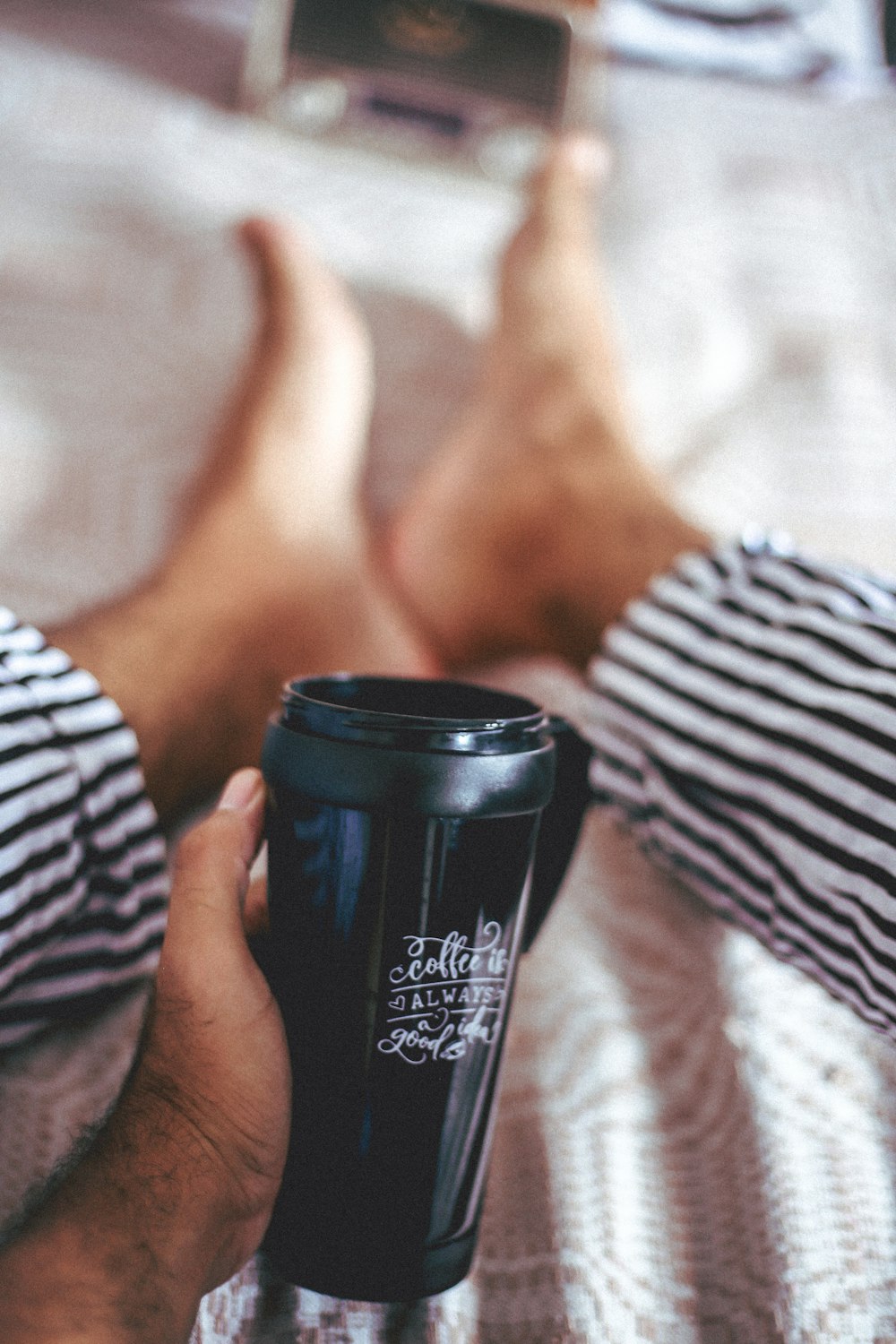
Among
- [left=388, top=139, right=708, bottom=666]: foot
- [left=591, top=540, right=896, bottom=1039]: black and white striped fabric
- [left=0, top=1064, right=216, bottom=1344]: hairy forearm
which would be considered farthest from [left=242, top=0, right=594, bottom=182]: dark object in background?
[left=0, top=1064, right=216, bottom=1344]: hairy forearm

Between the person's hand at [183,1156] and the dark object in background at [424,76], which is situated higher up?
the dark object in background at [424,76]

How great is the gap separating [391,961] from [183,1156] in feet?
0.30

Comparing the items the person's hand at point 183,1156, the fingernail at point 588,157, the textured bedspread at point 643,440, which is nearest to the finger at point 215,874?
the person's hand at point 183,1156

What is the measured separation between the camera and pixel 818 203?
1055mm

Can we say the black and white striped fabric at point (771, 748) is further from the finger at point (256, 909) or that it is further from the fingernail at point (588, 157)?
the fingernail at point (588, 157)

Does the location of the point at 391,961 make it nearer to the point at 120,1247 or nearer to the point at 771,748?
the point at 120,1247

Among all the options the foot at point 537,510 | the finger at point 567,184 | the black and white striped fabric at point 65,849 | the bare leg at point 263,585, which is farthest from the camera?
the finger at point 567,184

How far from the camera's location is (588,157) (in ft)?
3.45

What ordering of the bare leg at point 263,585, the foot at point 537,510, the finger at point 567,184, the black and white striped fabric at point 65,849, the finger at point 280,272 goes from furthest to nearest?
the finger at point 567,184 < the finger at point 280,272 < the foot at point 537,510 < the bare leg at point 263,585 < the black and white striped fabric at point 65,849

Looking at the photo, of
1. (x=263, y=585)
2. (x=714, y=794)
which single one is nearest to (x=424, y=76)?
(x=263, y=585)

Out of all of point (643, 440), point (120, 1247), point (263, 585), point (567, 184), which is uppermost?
point (567, 184)

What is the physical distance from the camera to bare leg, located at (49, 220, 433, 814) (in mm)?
535

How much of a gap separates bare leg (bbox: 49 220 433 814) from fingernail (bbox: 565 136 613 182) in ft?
1.19

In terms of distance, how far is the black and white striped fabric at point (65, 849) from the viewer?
0.37m
